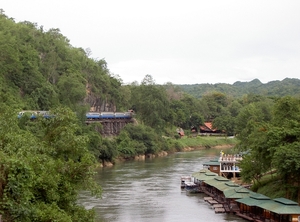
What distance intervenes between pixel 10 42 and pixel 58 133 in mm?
55614

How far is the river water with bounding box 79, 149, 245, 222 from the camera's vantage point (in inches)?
1505

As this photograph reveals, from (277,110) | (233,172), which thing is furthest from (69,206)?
(233,172)

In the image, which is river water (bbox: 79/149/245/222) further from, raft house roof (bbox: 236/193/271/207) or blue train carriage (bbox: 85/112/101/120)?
blue train carriage (bbox: 85/112/101/120)

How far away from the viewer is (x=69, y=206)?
24.0 metres

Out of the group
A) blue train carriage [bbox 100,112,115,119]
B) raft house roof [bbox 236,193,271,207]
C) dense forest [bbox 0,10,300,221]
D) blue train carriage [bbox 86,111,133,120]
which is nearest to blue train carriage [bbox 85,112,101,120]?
blue train carriage [bbox 86,111,133,120]

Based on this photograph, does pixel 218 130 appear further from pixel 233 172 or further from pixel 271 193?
pixel 271 193

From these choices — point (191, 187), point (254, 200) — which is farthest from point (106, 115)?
point (254, 200)

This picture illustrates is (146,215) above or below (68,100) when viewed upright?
→ below

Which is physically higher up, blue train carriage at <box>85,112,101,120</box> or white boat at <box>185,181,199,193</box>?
blue train carriage at <box>85,112,101,120</box>

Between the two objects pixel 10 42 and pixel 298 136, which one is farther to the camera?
pixel 10 42

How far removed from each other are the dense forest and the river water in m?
5.18

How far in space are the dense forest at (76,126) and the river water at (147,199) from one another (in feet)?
17.0

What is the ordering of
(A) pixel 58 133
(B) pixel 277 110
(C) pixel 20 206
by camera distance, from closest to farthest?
(C) pixel 20 206 → (A) pixel 58 133 → (B) pixel 277 110

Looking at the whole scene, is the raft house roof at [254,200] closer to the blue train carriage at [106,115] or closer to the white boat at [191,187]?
the white boat at [191,187]
